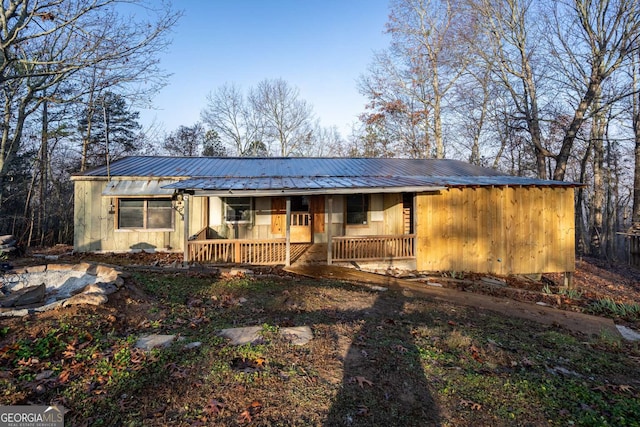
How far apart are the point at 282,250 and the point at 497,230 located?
726cm

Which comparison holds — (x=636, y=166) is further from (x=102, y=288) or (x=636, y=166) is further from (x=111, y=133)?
(x=111, y=133)

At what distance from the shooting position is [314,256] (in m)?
10.6

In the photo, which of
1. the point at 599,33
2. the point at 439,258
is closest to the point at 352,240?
the point at 439,258

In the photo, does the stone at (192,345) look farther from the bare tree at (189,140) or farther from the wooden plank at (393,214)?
the bare tree at (189,140)

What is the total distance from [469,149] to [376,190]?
2070 centimetres

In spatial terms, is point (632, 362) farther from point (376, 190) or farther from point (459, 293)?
point (376, 190)

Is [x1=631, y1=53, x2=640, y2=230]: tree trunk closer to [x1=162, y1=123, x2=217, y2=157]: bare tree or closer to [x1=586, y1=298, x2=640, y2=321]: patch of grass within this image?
[x1=586, y1=298, x2=640, y2=321]: patch of grass

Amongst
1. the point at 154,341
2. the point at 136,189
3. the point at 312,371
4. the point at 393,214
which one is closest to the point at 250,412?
the point at 312,371

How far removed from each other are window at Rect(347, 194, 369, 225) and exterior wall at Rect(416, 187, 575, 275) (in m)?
2.69

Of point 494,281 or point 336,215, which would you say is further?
point 336,215

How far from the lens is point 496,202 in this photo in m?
10.4

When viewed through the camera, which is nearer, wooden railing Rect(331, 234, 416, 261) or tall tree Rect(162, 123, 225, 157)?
wooden railing Rect(331, 234, 416, 261)

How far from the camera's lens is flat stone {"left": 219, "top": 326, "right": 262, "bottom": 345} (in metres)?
3.82

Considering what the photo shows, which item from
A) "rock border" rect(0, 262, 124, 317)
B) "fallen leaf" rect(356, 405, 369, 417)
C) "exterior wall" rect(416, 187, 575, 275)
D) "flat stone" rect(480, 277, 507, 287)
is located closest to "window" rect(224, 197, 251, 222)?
"rock border" rect(0, 262, 124, 317)
